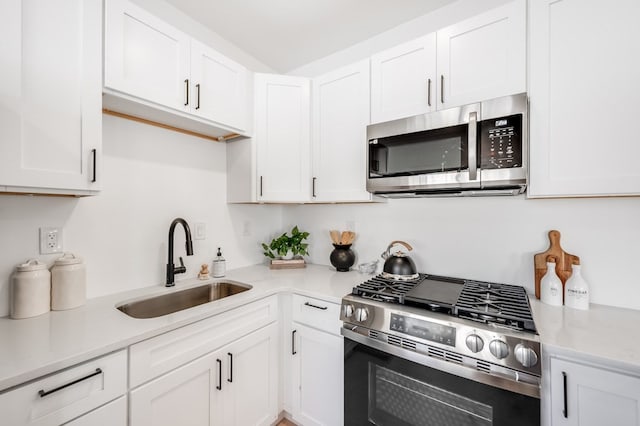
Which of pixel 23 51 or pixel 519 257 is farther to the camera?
pixel 519 257

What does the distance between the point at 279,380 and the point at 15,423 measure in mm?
1182

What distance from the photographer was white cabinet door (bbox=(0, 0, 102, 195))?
965 mm

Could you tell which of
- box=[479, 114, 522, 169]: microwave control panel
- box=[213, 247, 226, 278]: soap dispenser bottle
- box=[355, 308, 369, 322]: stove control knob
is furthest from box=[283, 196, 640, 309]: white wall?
box=[213, 247, 226, 278]: soap dispenser bottle

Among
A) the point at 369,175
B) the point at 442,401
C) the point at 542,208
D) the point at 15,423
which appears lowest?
the point at 442,401

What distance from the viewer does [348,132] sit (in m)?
1.83

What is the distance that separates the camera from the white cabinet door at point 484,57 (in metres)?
1.27

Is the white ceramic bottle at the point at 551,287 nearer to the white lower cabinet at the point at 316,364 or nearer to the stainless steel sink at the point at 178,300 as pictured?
the white lower cabinet at the point at 316,364

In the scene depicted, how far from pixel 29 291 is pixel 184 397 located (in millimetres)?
792

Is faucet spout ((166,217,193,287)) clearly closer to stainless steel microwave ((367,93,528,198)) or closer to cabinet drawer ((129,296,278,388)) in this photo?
cabinet drawer ((129,296,278,388))

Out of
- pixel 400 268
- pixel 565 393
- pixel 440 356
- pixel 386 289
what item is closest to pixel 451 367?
pixel 440 356

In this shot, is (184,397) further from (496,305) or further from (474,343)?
(496,305)

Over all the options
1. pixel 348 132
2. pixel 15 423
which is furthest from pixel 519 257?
pixel 15 423

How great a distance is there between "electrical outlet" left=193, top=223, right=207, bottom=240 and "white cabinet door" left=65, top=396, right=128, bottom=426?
3.48ft

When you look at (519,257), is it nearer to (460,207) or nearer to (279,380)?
(460,207)
